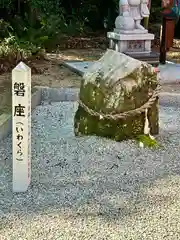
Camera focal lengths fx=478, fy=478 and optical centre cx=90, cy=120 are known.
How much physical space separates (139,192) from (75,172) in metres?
0.52

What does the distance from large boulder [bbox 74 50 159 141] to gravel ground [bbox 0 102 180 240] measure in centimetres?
12

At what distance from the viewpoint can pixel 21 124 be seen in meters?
2.93

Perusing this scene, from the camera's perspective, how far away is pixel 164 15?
7.46m

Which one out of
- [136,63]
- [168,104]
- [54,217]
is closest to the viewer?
[54,217]

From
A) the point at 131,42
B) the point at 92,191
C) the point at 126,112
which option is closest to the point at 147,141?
the point at 126,112

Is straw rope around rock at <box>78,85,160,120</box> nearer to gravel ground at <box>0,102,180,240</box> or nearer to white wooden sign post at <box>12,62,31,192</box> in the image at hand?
gravel ground at <box>0,102,180,240</box>

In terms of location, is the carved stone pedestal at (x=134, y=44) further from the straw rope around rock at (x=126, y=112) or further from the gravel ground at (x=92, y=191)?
the straw rope around rock at (x=126, y=112)

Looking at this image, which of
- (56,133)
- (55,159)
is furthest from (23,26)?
(55,159)

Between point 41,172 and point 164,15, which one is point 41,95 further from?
point 164,15

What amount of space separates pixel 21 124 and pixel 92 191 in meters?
0.63

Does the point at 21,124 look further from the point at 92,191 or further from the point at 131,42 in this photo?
the point at 131,42

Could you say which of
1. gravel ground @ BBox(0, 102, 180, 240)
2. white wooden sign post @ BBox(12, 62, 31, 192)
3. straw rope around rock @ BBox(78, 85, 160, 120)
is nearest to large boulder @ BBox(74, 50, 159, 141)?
straw rope around rock @ BBox(78, 85, 160, 120)

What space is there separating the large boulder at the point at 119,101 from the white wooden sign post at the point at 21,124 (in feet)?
3.43

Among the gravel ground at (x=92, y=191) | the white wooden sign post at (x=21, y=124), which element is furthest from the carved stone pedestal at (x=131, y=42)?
the white wooden sign post at (x=21, y=124)
